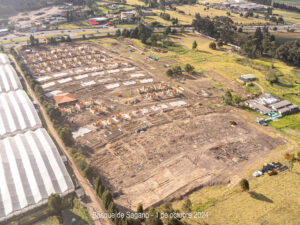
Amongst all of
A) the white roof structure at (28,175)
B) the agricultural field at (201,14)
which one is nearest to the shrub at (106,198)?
the white roof structure at (28,175)

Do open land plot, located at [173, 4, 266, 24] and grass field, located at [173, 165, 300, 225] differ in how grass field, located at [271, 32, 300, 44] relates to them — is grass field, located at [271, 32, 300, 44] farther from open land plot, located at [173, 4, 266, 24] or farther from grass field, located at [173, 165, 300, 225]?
grass field, located at [173, 165, 300, 225]

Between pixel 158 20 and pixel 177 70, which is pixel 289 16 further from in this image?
pixel 177 70

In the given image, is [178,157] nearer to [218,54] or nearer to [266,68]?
[266,68]

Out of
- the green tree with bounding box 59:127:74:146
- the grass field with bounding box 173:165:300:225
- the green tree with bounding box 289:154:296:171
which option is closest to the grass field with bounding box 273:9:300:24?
the green tree with bounding box 289:154:296:171

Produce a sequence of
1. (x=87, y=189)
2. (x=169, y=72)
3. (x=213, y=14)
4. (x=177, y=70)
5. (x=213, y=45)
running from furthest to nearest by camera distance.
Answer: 1. (x=213, y=14)
2. (x=213, y=45)
3. (x=177, y=70)
4. (x=169, y=72)
5. (x=87, y=189)

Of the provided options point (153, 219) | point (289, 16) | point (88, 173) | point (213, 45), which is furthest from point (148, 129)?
point (289, 16)

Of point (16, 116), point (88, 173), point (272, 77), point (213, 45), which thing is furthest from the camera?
point (213, 45)

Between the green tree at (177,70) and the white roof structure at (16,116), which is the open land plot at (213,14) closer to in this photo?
the green tree at (177,70)
